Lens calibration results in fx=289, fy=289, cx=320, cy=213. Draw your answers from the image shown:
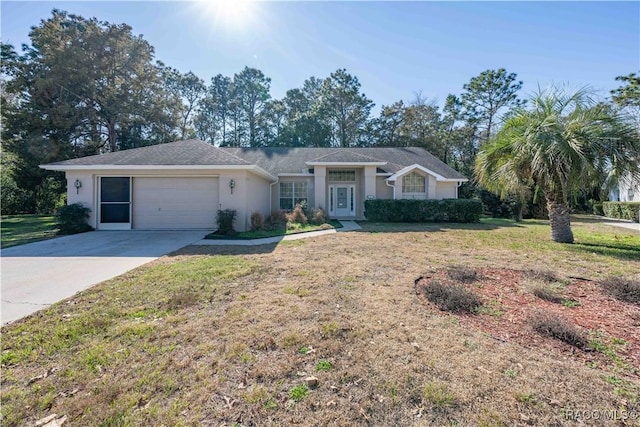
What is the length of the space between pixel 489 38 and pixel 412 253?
8.93 meters

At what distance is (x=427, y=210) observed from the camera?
1595cm

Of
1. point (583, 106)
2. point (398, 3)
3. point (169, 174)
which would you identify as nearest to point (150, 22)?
point (169, 174)

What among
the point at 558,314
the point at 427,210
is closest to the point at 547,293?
the point at 558,314

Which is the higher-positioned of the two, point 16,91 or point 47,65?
point 47,65

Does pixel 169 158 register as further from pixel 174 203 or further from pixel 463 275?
pixel 463 275

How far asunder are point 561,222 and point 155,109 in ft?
95.6

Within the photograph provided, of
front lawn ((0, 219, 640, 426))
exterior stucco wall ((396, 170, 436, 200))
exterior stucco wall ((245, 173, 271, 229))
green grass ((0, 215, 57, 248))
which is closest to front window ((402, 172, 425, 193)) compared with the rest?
exterior stucco wall ((396, 170, 436, 200))

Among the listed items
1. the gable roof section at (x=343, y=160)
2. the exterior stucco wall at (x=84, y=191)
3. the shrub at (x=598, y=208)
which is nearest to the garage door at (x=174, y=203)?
the exterior stucco wall at (x=84, y=191)

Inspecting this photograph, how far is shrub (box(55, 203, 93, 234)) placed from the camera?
11.6 m

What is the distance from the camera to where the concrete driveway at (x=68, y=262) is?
475 cm

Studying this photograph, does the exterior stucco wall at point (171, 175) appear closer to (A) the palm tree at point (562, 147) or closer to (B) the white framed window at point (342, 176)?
(B) the white framed window at point (342, 176)

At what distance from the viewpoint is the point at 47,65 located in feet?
67.8

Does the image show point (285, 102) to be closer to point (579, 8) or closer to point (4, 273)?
point (579, 8)

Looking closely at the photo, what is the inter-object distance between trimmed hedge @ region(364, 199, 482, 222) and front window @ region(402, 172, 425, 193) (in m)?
1.77
